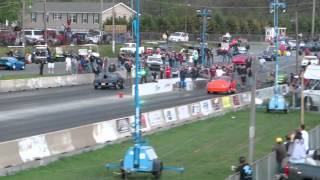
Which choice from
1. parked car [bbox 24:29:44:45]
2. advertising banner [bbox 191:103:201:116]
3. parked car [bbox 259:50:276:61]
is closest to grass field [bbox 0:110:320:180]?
advertising banner [bbox 191:103:201:116]

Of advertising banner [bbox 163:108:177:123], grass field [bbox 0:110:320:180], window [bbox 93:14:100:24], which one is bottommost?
grass field [bbox 0:110:320:180]

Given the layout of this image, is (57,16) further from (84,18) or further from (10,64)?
(10,64)

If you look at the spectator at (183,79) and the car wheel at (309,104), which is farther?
the spectator at (183,79)

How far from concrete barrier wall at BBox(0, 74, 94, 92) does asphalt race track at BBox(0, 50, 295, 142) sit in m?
0.96

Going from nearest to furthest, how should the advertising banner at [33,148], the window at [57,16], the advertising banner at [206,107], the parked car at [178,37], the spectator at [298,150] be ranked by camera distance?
the spectator at [298,150] → the advertising banner at [33,148] → the advertising banner at [206,107] → the parked car at [178,37] → the window at [57,16]

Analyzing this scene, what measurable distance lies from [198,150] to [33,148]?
7.24 meters

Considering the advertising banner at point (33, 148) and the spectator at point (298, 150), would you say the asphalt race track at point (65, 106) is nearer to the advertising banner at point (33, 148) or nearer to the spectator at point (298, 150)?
the advertising banner at point (33, 148)

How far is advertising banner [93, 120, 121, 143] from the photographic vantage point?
86.2 ft

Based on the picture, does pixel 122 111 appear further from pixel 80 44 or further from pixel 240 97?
pixel 80 44

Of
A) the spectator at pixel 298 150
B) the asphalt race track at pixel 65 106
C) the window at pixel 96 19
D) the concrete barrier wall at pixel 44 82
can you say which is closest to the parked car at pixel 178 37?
the window at pixel 96 19

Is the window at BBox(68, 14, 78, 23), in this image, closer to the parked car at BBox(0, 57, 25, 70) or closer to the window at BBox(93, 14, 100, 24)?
the window at BBox(93, 14, 100, 24)

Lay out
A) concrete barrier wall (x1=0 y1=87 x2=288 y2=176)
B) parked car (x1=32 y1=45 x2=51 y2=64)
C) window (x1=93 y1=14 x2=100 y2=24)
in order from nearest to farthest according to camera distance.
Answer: concrete barrier wall (x1=0 y1=87 x2=288 y2=176), parked car (x1=32 y1=45 x2=51 y2=64), window (x1=93 y1=14 x2=100 y2=24)

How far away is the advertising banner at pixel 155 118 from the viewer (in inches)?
1234

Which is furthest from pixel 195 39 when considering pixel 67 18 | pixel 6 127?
pixel 6 127
